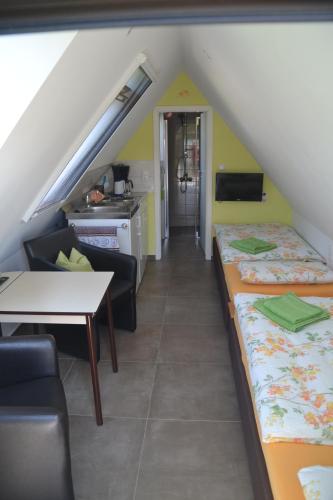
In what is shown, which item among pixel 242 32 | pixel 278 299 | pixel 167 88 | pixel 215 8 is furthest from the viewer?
pixel 167 88

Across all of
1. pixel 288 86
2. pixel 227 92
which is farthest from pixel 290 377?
pixel 227 92

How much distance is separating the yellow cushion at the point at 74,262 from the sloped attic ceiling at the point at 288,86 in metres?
1.67

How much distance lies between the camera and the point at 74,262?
3141 millimetres

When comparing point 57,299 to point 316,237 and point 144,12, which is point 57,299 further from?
point 316,237

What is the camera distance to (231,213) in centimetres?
519

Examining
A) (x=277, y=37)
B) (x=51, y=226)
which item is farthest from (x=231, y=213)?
(x=277, y=37)

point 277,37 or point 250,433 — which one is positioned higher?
point 277,37

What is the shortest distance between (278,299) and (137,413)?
1.13 m

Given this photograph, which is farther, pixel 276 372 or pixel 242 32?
pixel 276 372

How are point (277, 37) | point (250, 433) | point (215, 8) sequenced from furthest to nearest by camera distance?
point (250, 433) < point (277, 37) < point (215, 8)

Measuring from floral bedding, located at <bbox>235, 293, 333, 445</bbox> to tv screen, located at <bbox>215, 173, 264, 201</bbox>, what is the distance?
8.85ft

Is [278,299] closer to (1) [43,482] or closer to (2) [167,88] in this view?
(1) [43,482]

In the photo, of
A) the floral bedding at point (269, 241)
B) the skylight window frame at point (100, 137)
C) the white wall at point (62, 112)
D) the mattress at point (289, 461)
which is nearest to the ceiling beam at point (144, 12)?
the white wall at point (62, 112)

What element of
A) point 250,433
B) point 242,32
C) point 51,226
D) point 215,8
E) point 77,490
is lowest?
point 77,490
